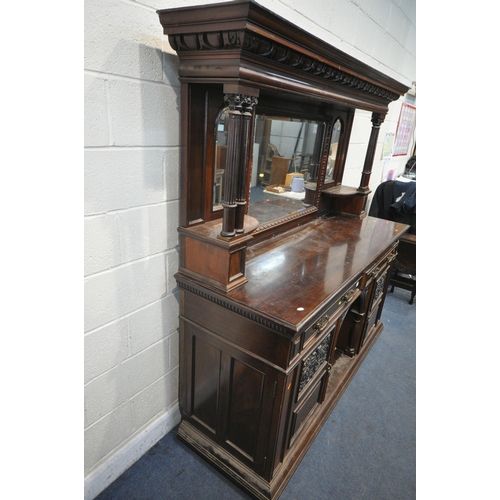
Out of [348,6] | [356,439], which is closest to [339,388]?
[356,439]

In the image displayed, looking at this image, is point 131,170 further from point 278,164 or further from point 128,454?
point 128,454

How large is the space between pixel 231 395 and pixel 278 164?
3.70 feet

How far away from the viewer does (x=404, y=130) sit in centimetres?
423

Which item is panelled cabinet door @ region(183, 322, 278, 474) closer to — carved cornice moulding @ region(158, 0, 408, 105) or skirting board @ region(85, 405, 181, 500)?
skirting board @ region(85, 405, 181, 500)

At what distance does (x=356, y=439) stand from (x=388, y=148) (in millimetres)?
3088

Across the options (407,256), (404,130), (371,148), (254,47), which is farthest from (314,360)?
(404,130)

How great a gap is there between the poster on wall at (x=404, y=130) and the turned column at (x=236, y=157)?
3.45 m

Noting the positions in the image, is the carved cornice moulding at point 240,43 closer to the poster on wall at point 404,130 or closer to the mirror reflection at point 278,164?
the mirror reflection at point 278,164

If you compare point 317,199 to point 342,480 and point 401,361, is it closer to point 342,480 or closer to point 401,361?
point 401,361

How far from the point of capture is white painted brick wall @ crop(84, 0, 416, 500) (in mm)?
1009

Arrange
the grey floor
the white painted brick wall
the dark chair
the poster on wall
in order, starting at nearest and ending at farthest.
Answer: the white painted brick wall, the grey floor, the dark chair, the poster on wall

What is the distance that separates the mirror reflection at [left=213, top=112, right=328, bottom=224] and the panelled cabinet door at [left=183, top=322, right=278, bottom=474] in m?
0.64

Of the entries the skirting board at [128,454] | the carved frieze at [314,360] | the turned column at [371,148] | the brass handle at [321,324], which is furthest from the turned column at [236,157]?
the turned column at [371,148]

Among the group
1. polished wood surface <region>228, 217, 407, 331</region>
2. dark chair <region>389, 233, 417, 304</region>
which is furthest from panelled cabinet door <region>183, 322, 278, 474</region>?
dark chair <region>389, 233, 417, 304</region>
